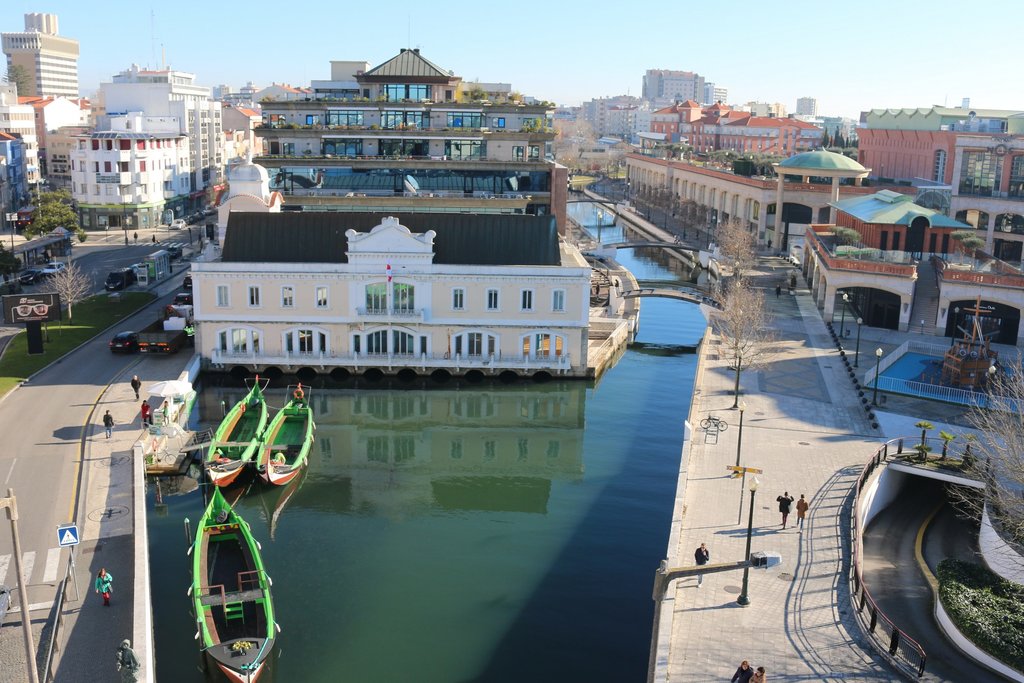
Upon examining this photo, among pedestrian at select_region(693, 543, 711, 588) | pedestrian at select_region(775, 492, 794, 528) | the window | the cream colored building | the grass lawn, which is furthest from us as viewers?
the window

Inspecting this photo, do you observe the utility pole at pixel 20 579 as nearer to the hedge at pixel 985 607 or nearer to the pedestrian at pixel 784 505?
the pedestrian at pixel 784 505

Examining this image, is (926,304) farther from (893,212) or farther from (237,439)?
(237,439)

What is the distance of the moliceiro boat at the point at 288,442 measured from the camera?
4222 centimetres

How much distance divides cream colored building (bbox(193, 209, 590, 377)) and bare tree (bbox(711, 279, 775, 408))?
28.6ft

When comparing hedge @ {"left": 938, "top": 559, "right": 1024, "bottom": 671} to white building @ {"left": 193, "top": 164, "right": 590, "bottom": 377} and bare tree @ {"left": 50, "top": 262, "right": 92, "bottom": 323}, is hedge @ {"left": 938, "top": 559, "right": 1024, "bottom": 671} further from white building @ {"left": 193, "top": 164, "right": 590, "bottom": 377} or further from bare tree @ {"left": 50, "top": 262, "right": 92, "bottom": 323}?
bare tree @ {"left": 50, "top": 262, "right": 92, "bottom": 323}

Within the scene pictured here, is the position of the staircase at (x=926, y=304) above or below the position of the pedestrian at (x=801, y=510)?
above


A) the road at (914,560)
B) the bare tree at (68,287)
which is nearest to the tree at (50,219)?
the bare tree at (68,287)

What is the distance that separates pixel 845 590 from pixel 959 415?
72.8 ft

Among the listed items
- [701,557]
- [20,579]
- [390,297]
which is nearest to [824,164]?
[390,297]

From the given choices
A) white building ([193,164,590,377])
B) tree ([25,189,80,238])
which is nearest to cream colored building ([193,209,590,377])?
white building ([193,164,590,377])

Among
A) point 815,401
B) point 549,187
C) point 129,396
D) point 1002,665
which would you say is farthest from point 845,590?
point 549,187

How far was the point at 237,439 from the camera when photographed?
46.3m

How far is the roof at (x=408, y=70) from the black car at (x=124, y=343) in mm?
35573

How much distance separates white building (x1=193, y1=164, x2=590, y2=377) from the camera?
56156 millimetres
